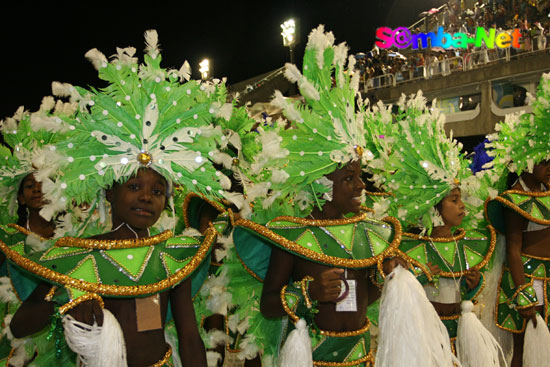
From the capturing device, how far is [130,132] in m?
2.39

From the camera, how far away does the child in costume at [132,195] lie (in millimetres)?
2236

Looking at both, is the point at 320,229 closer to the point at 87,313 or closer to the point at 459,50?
the point at 87,313

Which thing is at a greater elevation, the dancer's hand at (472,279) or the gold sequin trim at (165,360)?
the dancer's hand at (472,279)

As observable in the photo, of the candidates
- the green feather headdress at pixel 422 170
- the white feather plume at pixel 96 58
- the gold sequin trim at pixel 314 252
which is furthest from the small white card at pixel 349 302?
the white feather plume at pixel 96 58

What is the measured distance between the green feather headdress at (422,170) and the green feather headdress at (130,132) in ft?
5.71

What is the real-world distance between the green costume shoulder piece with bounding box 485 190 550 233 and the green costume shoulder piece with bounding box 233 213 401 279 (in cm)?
168

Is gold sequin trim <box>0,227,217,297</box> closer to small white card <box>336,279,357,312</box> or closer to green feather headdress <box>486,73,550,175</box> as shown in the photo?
small white card <box>336,279,357,312</box>

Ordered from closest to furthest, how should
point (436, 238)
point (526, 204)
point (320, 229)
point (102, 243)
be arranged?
point (102, 243)
point (320, 229)
point (436, 238)
point (526, 204)

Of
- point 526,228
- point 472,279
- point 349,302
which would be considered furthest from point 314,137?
point 526,228

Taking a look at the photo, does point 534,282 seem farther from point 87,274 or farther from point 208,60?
point 208,60

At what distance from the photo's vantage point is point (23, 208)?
4.53 meters

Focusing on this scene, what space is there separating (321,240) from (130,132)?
1.21m

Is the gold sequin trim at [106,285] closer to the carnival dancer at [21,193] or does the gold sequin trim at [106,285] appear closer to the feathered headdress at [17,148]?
the carnival dancer at [21,193]

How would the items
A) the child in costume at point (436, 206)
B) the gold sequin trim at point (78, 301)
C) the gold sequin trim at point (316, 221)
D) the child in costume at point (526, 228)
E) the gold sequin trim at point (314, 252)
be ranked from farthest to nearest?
the child in costume at point (526, 228), the child in costume at point (436, 206), the gold sequin trim at point (316, 221), the gold sequin trim at point (314, 252), the gold sequin trim at point (78, 301)
